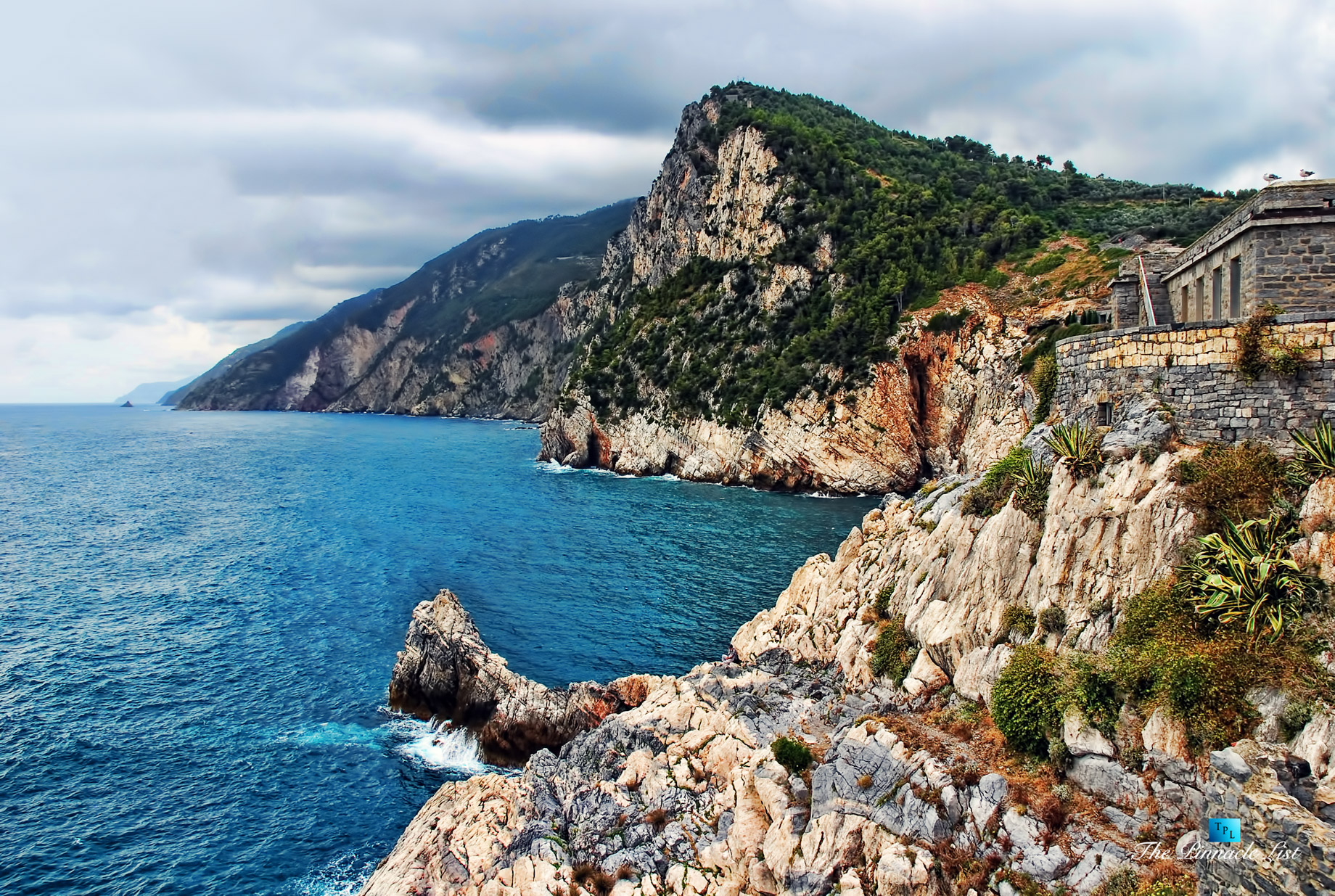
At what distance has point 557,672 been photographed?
33562mm

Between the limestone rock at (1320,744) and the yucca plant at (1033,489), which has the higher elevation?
the yucca plant at (1033,489)

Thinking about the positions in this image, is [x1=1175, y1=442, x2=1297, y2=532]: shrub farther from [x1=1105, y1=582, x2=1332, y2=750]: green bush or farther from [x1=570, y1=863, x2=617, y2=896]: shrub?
[x1=570, y1=863, x2=617, y2=896]: shrub

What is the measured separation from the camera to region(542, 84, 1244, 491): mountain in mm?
66312

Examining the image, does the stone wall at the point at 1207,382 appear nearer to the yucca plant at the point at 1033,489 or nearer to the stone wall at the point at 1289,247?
the stone wall at the point at 1289,247

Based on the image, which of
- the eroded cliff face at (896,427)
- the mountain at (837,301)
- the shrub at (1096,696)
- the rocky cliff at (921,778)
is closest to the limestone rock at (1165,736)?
the rocky cliff at (921,778)

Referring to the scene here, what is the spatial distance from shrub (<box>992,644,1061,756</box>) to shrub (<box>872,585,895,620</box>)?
7.01 m

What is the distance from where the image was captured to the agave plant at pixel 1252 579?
13.9 metres

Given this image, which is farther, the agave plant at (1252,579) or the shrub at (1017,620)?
the shrub at (1017,620)

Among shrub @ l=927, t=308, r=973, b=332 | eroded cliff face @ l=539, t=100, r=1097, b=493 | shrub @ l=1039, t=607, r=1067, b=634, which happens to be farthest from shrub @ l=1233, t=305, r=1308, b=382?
shrub @ l=927, t=308, r=973, b=332

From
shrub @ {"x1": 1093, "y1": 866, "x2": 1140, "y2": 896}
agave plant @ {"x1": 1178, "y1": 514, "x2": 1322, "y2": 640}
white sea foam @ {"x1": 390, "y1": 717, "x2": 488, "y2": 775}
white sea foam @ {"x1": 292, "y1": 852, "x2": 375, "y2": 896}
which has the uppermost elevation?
agave plant @ {"x1": 1178, "y1": 514, "x2": 1322, "y2": 640}

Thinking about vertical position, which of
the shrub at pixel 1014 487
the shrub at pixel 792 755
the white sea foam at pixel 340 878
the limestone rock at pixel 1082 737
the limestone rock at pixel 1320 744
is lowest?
the white sea foam at pixel 340 878

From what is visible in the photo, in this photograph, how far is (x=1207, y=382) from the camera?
57.7 ft

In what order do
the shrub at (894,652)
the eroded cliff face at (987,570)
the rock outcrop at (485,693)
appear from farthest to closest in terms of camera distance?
1. the rock outcrop at (485,693)
2. the shrub at (894,652)
3. the eroded cliff face at (987,570)

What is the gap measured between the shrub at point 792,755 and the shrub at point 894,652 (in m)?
4.04
